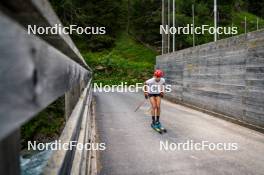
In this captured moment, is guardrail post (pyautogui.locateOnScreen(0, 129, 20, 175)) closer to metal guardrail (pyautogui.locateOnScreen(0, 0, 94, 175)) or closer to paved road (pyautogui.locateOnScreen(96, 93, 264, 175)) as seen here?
metal guardrail (pyautogui.locateOnScreen(0, 0, 94, 175))

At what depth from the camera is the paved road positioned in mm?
5598

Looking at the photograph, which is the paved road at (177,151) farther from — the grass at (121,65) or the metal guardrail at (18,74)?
the grass at (121,65)

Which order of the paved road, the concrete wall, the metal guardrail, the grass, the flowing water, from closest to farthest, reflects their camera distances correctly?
the metal guardrail
the flowing water
the paved road
the concrete wall
the grass

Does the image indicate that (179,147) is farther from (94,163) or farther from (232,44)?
(232,44)

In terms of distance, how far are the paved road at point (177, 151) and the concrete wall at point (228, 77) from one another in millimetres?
666

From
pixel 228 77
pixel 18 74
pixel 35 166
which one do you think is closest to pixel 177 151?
pixel 35 166

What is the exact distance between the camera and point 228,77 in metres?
11.1

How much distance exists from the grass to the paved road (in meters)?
27.6

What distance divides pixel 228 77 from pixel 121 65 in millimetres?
30779

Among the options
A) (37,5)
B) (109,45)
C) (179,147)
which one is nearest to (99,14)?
(109,45)

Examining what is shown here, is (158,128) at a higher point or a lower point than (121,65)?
lower

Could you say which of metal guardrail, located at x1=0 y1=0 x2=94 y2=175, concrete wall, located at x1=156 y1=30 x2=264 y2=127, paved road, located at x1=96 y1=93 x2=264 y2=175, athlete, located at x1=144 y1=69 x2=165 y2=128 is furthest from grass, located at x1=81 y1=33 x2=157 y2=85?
metal guardrail, located at x1=0 y1=0 x2=94 y2=175

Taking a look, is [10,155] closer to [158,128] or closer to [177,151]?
[177,151]

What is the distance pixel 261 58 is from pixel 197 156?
151 inches
